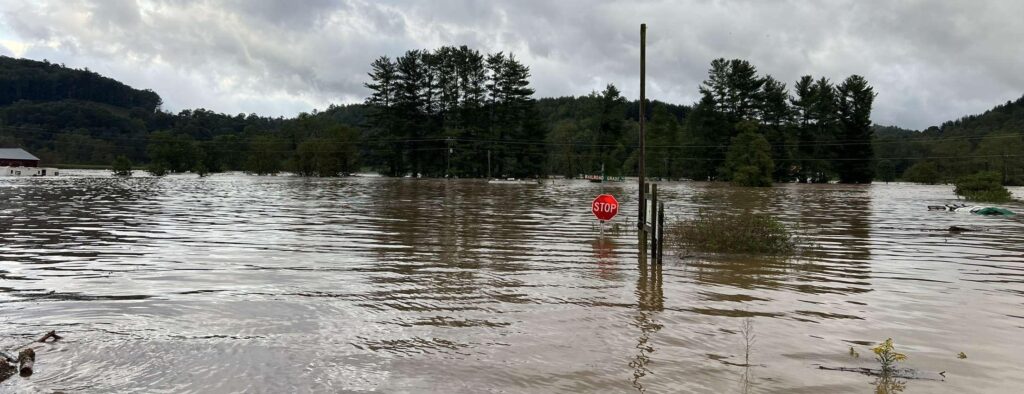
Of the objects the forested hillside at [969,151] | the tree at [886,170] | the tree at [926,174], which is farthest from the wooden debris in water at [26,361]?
the tree at [886,170]

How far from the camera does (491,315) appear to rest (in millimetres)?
9102

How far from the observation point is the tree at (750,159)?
283 feet

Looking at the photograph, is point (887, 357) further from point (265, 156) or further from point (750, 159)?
point (265, 156)

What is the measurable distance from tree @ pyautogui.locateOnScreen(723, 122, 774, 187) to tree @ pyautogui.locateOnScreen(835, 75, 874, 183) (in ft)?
75.7

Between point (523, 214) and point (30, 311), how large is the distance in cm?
2252

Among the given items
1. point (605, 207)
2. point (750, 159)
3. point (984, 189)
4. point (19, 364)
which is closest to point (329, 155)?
point (750, 159)

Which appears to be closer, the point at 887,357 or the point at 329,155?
the point at 887,357

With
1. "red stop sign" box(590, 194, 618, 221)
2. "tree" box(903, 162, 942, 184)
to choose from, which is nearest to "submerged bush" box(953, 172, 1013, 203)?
"red stop sign" box(590, 194, 618, 221)

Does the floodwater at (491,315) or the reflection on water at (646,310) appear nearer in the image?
the floodwater at (491,315)

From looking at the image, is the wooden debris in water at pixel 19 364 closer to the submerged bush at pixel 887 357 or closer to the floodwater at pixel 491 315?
the floodwater at pixel 491 315

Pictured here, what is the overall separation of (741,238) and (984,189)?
1790 inches

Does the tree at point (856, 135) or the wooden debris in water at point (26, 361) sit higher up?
the tree at point (856, 135)

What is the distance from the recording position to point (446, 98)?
115688 mm

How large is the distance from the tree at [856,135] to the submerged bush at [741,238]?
3916 inches
